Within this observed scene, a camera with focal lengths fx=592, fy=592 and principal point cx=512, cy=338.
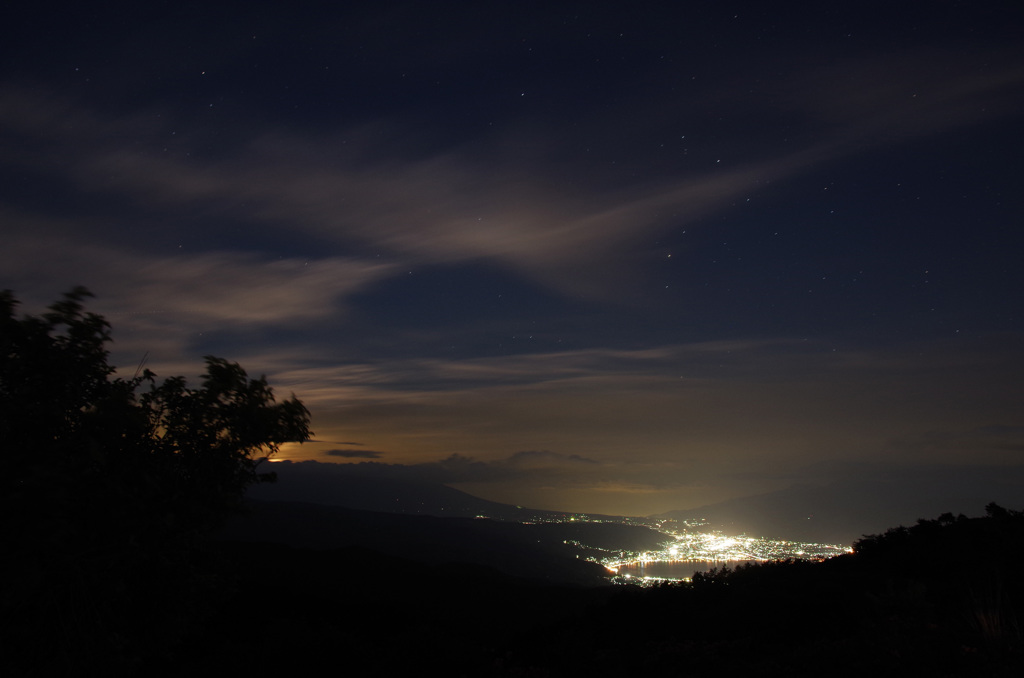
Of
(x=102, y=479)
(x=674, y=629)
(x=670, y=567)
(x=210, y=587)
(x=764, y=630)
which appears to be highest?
(x=102, y=479)

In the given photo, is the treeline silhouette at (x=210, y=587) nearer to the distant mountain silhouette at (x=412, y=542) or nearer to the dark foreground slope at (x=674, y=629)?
the dark foreground slope at (x=674, y=629)

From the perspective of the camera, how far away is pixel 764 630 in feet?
59.2

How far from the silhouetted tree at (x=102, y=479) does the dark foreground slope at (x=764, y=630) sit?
7.62 feet

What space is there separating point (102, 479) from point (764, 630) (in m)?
18.1

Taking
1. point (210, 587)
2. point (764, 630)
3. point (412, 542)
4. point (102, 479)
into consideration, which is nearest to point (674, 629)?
point (764, 630)

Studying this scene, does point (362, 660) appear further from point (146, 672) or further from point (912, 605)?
point (912, 605)

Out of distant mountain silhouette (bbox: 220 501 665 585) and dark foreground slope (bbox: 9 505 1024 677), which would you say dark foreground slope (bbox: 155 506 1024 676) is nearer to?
dark foreground slope (bbox: 9 505 1024 677)

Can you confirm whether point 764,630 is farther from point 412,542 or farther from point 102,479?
point 412,542

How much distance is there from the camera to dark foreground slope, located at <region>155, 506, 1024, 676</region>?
12609 millimetres

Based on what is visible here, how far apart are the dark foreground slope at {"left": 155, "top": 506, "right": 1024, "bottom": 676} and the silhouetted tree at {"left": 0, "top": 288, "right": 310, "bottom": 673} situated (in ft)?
7.62

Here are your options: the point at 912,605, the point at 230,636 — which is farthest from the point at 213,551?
the point at 230,636

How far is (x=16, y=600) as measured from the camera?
792 cm

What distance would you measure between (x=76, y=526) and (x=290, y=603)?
1620 inches

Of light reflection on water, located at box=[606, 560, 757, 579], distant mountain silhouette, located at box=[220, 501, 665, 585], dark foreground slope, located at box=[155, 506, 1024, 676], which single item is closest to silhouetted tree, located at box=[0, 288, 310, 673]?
dark foreground slope, located at box=[155, 506, 1024, 676]
